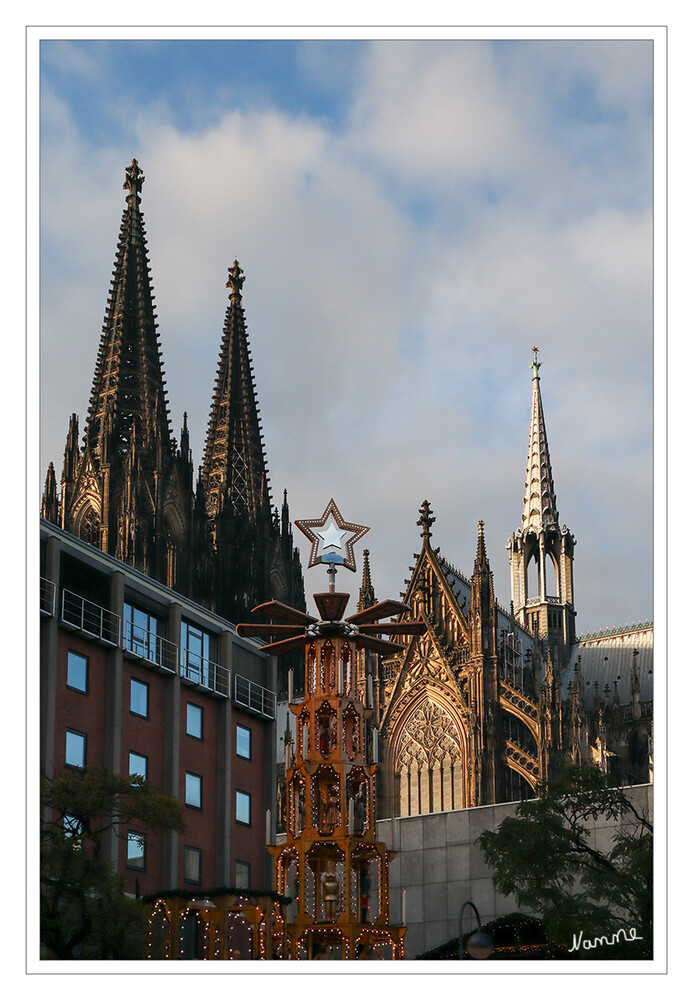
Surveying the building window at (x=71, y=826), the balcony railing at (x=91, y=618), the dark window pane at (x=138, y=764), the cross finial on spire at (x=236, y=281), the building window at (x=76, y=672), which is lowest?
the building window at (x=71, y=826)

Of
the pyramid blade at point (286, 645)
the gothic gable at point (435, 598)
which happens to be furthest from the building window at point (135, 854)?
the gothic gable at point (435, 598)

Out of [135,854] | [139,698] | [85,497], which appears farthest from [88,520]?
[135,854]

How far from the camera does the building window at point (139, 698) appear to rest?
125ft

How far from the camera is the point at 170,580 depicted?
3231 inches

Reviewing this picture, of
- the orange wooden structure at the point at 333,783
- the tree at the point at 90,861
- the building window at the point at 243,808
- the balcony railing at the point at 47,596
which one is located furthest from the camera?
the building window at the point at 243,808

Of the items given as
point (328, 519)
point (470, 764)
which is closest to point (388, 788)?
point (470, 764)

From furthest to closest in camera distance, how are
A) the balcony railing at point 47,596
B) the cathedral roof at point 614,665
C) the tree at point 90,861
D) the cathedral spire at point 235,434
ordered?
the cathedral spire at point 235,434 → the cathedral roof at point 614,665 → the balcony railing at point 47,596 → the tree at point 90,861

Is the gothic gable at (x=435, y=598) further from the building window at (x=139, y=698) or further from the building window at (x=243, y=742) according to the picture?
the building window at (x=139, y=698)

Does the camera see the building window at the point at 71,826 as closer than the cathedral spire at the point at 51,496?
Yes

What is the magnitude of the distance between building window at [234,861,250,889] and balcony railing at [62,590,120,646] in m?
8.29

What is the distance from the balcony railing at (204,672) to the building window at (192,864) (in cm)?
430

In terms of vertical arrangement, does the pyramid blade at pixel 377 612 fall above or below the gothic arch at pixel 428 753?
above

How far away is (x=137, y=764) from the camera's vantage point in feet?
124
